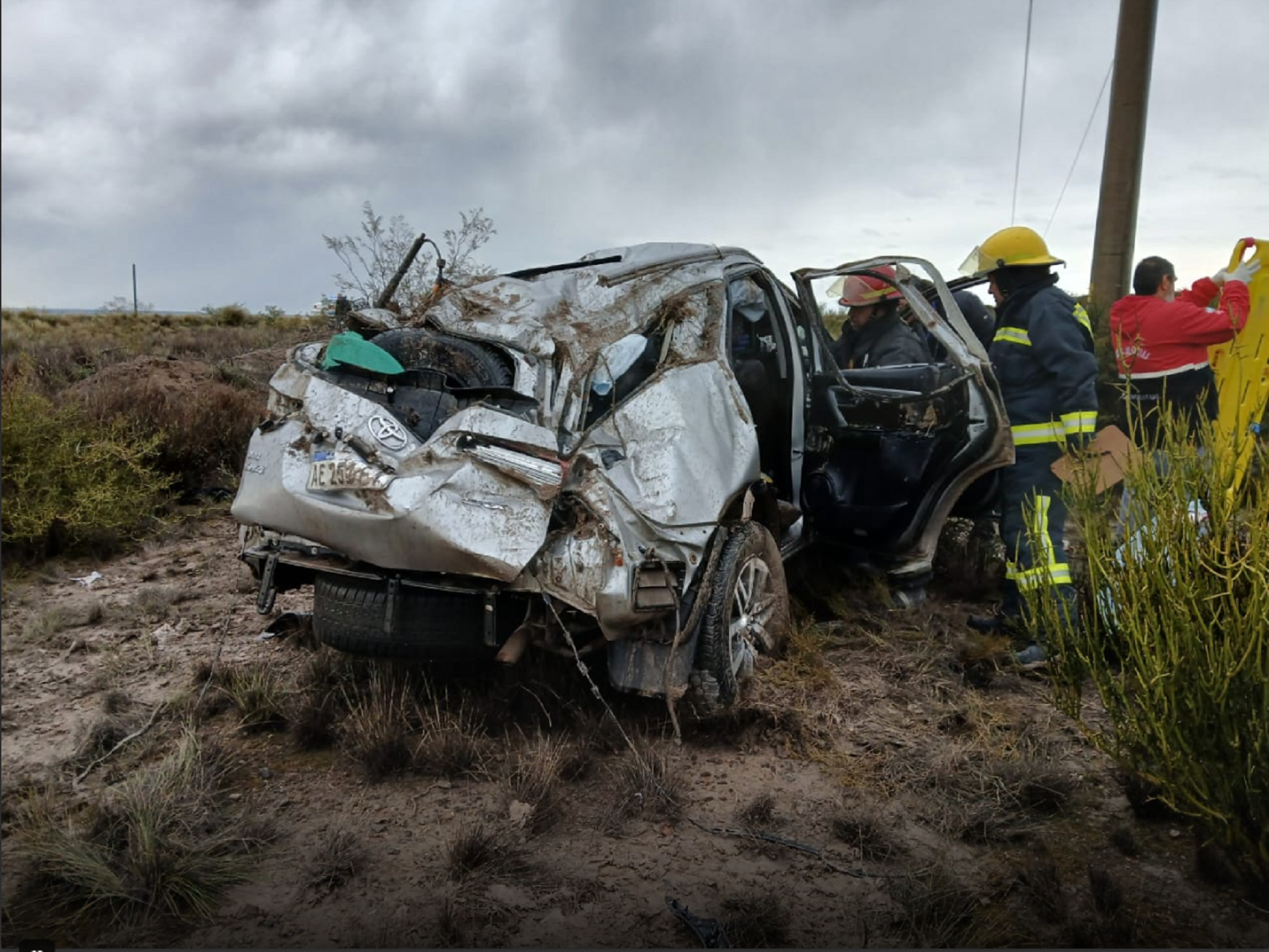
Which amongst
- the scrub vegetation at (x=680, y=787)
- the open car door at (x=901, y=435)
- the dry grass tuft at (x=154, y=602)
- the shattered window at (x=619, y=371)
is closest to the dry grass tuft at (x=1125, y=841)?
the scrub vegetation at (x=680, y=787)

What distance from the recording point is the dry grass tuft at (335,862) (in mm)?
2875

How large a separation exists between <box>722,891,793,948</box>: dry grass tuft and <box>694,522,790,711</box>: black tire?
1.04m

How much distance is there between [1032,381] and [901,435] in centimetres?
69

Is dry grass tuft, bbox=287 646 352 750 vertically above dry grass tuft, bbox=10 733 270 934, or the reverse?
dry grass tuft, bbox=287 646 352 750

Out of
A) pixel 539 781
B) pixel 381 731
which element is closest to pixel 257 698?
pixel 381 731

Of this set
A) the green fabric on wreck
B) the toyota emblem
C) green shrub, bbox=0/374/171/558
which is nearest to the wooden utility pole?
the green fabric on wreck

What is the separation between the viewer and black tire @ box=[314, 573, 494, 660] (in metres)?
3.37

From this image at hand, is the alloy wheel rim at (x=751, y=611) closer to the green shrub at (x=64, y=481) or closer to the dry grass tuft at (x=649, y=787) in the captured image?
the dry grass tuft at (x=649, y=787)

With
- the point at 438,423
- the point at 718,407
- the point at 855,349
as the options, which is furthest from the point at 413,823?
the point at 855,349

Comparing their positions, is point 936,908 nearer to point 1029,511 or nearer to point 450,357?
point 1029,511

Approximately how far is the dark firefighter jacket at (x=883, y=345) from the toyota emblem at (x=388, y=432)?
343cm

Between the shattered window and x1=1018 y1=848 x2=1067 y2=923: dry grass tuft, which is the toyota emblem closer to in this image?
the shattered window

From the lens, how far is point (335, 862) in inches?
115

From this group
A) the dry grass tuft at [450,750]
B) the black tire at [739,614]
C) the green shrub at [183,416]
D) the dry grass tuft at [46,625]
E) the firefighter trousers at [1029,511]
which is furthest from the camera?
the green shrub at [183,416]
